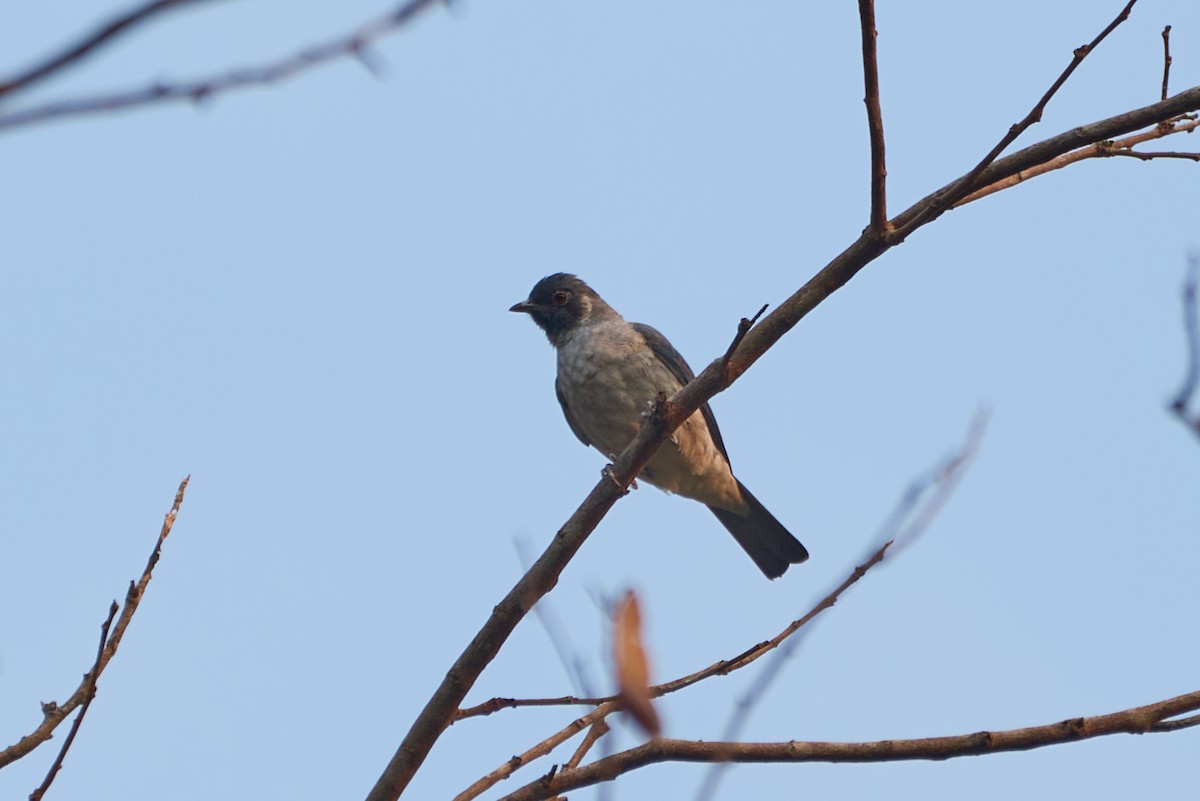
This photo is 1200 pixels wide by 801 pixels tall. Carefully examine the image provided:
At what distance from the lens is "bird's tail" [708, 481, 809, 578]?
376 inches

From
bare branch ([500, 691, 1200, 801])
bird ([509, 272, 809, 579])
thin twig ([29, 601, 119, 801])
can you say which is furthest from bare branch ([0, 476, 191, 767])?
bird ([509, 272, 809, 579])

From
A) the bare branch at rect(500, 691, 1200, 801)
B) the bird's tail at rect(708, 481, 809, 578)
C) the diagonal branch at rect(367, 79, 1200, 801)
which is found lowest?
the bare branch at rect(500, 691, 1200, 801)

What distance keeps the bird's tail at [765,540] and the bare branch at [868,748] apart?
5940mm

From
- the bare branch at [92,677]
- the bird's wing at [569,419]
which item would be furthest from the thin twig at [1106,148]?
the bird's wing at [569,419]

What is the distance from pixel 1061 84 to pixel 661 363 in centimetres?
549

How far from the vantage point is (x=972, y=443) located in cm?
397

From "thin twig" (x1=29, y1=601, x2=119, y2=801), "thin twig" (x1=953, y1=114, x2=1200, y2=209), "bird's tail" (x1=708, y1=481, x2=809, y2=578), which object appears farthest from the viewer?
"bird's tail" (x1=708, y1=481, x2=809, y2=578)

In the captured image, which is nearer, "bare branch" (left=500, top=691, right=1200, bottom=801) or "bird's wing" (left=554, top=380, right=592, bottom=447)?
"bare branch" (left=500, top=691, right=1200, bottom=801)

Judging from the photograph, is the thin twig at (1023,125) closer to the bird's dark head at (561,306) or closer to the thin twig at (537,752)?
the thin twig at (537,752)

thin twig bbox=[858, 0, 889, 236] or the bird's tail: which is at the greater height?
the bird's tail

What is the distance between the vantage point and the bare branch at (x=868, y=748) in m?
3.34

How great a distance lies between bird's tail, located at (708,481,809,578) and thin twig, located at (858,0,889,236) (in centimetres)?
543

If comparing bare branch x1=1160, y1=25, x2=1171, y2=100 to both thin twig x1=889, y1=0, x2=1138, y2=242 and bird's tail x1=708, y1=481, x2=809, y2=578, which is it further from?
bird's tail x1=708, y1=481, x2=809, y2=578

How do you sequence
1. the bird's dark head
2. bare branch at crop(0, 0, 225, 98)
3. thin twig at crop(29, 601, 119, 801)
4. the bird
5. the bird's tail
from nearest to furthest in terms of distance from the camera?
bare branch at crop(0, 0, 225, 98)
thin twig at crop(29, 601, 119, 801)
the bird
the bird's tail
the bird's dark head
